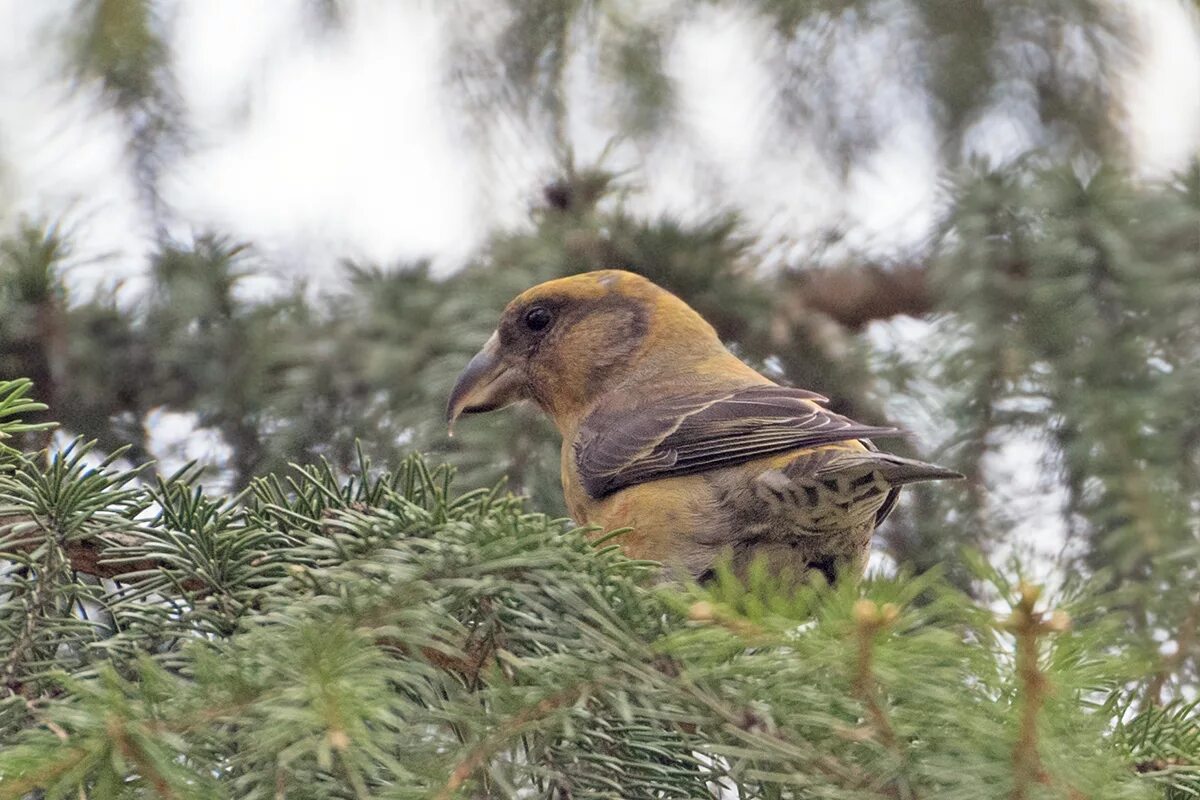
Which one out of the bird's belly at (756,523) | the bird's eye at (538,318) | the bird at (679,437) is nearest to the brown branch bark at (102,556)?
the bird at (679,437)

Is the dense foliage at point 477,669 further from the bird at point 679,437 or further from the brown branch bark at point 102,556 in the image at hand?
the bird at point 679,437

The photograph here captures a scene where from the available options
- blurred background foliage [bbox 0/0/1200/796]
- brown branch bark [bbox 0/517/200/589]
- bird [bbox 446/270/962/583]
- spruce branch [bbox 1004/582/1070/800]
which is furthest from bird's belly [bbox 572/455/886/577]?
spruce branch [bbox 1004/582/1070/800]

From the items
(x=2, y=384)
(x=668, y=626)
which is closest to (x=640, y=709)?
(x=668, y=626)

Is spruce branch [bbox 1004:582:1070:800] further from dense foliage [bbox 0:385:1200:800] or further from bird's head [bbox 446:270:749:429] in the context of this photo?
bird's head [bbox 446:270:749:429]

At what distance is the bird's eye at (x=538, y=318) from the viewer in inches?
132

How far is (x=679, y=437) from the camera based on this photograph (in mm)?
2811

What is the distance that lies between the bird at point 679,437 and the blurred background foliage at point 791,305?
220mm

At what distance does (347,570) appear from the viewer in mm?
1499

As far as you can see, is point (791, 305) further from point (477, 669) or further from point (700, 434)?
point (477, 669)

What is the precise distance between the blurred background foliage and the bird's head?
170mm

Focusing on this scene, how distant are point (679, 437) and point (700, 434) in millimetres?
63

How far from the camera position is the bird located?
97.7 inches

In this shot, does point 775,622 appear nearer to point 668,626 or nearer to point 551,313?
point 668,626

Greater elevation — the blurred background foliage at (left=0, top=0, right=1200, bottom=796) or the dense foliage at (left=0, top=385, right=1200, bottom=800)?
the blurred background foliage at (left=0, top=0, right=1200, bottom=796)
